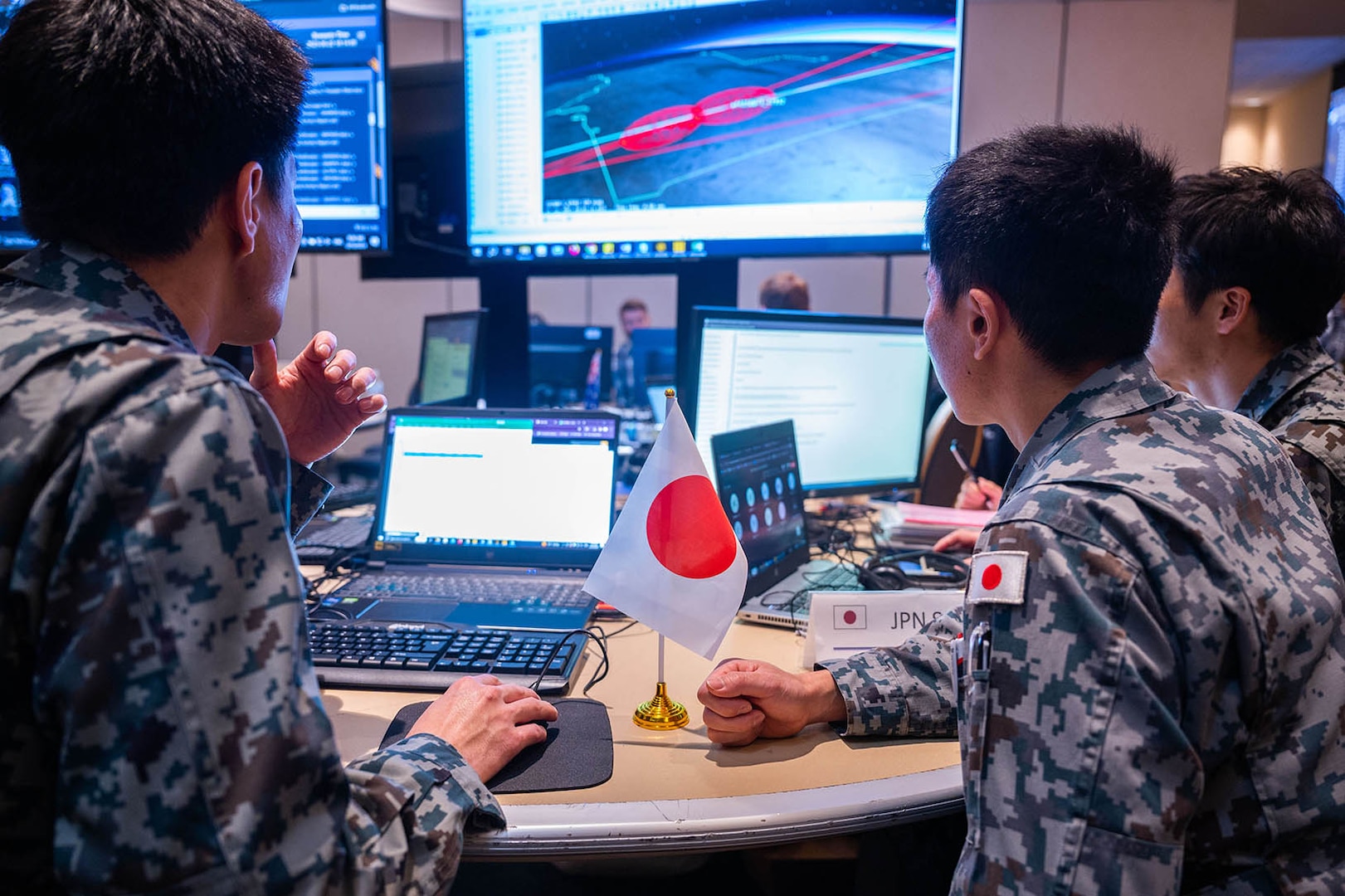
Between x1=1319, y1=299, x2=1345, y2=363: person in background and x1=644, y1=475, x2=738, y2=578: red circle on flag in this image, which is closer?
x1=644, y1=475, x2=738, y2=578: red circle on flag

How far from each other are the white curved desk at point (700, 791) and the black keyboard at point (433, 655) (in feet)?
0.08

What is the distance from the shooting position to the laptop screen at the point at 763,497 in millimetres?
1383

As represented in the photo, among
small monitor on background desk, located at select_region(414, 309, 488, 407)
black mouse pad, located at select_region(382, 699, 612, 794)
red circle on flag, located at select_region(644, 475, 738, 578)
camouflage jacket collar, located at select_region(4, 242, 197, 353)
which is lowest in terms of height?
black mouse pad, located at select_region(382, 699, 612, 794)

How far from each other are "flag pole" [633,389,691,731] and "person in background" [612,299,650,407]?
3092 mm

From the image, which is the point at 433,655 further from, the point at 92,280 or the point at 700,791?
the point at 92,280

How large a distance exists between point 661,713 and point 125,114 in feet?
2.53

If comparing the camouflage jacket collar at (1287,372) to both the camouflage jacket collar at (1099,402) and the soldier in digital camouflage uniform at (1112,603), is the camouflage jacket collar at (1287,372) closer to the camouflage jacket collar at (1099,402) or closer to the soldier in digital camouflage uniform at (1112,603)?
the soldier in digital camouflage uniform at (1112,603)

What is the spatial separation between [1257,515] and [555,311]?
6006 millimetres

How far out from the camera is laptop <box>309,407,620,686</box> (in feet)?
4.71

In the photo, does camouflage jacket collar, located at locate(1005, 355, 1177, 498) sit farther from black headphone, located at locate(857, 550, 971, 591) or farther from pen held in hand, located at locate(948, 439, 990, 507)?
pen held in hand, located at locate(948, 439, 990, 507)

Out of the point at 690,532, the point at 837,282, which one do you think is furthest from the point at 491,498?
the point at 837,282

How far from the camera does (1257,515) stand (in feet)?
2.69

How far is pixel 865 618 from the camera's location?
1.18 metres

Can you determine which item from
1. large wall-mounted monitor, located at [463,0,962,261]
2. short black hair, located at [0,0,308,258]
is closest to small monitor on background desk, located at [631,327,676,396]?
large wall-mounted monitor, located at [463,0,962,261]
